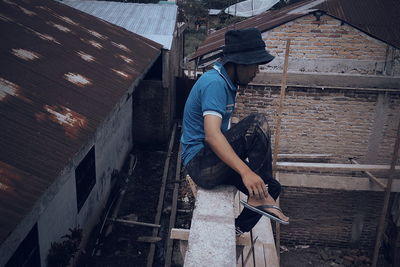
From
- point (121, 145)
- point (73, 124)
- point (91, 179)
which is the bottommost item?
point (121, 145)

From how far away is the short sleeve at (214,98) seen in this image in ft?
8.00

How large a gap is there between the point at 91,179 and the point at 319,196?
4972mm

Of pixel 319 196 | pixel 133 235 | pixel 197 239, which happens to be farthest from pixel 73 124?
pixel 319 196

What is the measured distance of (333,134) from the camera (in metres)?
7.18

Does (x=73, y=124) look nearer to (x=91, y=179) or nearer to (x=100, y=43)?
(x=91, y=179)

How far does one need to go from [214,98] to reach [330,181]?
5058 millimetres

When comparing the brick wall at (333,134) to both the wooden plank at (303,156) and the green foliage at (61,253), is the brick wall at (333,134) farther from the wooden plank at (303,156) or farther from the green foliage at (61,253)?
the green foliage at (61,253)

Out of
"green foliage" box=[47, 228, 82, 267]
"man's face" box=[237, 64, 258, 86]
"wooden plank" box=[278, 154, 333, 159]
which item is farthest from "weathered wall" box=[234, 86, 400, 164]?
"man's face" box=[237, 64, 258, 86]

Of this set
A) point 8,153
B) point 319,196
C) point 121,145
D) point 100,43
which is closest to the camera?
point 8,153

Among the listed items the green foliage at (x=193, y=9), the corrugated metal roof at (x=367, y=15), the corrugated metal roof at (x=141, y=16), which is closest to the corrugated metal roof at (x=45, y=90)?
the corrugated metal roof at (x=367, y=15)

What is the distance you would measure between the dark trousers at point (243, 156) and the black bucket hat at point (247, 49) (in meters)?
0.43

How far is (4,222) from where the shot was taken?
6.23 feet

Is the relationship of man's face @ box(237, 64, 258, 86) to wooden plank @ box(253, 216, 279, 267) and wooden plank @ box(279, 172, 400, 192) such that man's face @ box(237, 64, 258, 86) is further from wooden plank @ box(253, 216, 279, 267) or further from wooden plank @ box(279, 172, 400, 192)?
wooden plank @ box(279, 172, 400, 192)

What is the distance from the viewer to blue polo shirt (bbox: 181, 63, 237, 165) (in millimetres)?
2467
